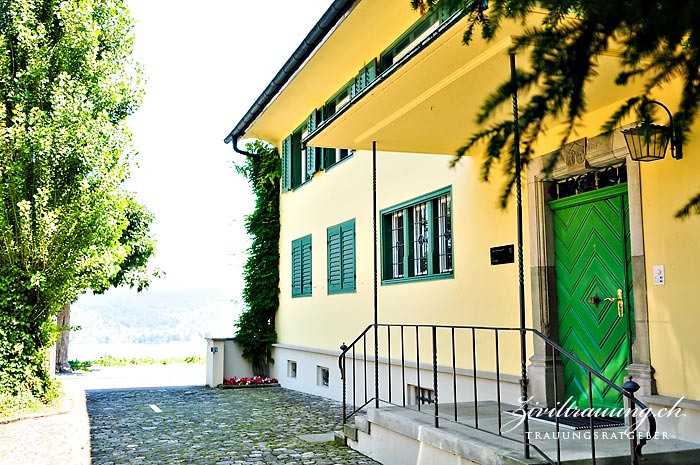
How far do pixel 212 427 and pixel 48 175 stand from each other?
4778mm

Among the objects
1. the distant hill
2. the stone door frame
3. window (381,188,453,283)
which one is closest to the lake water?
the distant hill

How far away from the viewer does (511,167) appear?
68.3 inches

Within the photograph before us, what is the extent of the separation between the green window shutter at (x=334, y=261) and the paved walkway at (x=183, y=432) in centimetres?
193

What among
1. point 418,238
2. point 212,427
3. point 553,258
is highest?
point 418,238

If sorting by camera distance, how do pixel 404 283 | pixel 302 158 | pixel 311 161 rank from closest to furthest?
pixel 404 283 < pixel 311 161 < pixel 302 158

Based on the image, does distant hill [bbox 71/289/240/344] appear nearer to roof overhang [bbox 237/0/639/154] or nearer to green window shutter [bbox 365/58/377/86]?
green window shutter [bbox 365/58/377/86]

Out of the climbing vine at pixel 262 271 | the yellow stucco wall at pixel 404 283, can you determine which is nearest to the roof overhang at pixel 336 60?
the climbing vine at pixel 262 271

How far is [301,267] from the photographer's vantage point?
45.7 feet

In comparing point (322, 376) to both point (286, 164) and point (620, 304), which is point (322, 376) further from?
point (620, 304)

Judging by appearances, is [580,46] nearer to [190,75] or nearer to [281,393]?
[281,393]

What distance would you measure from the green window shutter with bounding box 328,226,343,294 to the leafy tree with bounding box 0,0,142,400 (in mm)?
3570

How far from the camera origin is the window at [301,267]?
44.5ft

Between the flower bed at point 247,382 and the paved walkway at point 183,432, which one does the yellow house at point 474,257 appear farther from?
the flower bed at point 247,382

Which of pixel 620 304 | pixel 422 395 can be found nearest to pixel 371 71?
pixel 422 395
